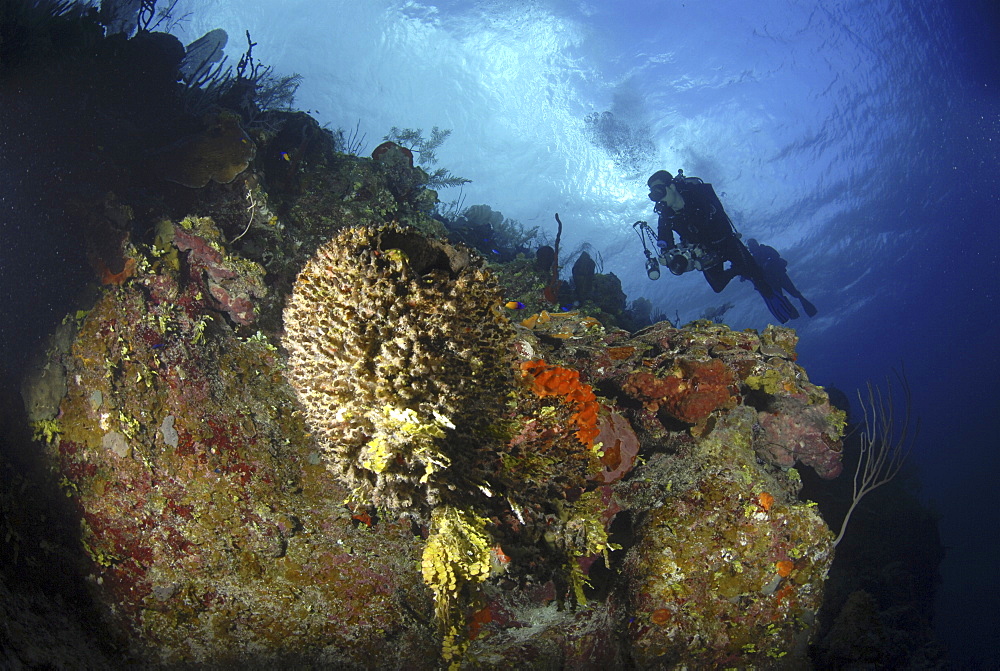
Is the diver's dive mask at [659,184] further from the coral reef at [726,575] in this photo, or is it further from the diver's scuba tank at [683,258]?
the coral reef at [726,575]

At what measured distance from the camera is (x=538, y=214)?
4691cm

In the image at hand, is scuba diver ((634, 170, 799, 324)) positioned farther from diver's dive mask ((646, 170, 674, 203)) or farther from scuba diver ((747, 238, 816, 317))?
scuba diver ((747, 238, 816, 317))

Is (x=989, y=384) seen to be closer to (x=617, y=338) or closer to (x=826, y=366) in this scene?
(x=826, y=366)

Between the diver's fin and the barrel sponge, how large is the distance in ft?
45.2

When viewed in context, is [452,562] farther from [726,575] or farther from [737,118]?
[737,118]

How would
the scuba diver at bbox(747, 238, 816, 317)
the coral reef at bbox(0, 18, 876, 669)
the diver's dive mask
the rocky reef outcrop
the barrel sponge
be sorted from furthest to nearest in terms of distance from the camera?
the scuba diver at bbox(747, 238, 816, 317) < the diver's dive mask < the rocky reef outcrop < the coral reef at bbox(0, 18, 876, 669) < the barrel sponge

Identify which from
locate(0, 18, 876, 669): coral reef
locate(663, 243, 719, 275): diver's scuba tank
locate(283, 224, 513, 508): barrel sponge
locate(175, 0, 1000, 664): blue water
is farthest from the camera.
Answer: locate(175, 0, 1000, 664): blue water

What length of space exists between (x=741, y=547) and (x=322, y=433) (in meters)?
3.54

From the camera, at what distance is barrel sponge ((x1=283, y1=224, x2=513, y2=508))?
1989 mm

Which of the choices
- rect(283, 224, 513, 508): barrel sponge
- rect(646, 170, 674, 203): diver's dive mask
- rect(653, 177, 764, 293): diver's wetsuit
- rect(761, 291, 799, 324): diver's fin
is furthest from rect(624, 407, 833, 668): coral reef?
rect(761, 291, 799, 324): diver's fin

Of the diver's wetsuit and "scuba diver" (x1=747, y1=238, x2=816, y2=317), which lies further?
"scuba diver" (x1=747, y1=238, x2=816, y2=317)

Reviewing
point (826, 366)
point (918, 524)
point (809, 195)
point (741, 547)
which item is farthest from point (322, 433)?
point (826, 366)

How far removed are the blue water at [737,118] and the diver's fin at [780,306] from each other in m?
20.4

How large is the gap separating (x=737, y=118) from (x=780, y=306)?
1087 inches
